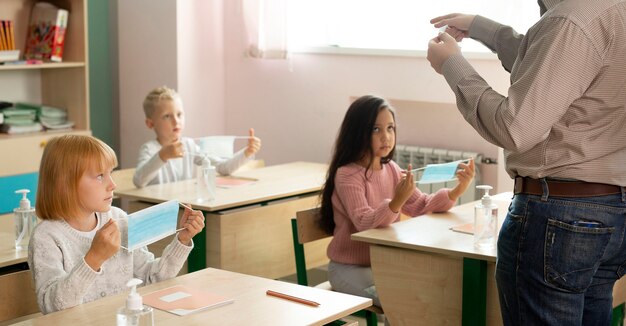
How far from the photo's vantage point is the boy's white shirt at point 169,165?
3.92 meters

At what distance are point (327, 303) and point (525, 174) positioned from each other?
1.78 feet

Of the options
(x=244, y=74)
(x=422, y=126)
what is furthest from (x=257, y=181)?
(x=244, y=74)

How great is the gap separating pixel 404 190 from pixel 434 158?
166 cm

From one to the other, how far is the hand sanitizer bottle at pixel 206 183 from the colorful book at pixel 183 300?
1.45m

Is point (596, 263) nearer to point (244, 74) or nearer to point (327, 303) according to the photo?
point (327, 303)

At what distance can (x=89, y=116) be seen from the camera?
5461mm

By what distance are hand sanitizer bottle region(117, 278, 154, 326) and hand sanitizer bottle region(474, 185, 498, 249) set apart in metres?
1.27

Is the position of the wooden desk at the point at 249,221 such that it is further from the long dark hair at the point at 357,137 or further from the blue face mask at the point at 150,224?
the blue face mask at the point at 150,224

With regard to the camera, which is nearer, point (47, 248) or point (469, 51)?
point (47, 248)

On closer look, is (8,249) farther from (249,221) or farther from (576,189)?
(576,189)

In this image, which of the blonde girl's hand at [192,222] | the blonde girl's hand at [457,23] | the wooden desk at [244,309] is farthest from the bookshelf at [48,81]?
the blonde girl's hand at [457,23]

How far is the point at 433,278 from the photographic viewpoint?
290 cm

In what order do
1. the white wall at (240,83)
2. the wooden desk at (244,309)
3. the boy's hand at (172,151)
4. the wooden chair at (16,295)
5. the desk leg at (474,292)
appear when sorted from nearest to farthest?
1. the wooden desk at (244,309)
2. the wooden chair at (16,295)
3. the desk leg at (474,292)
4. the boy's hand at (172,151)
5. the white wall at (240,83)

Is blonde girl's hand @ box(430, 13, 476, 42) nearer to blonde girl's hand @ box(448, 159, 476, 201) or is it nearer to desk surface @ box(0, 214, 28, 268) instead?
blonde girl's hand @ box(448, 159, 476, 201)
